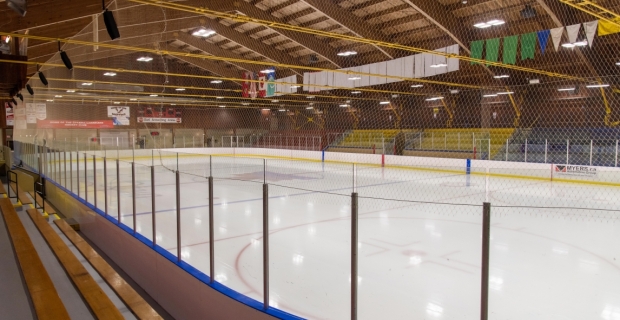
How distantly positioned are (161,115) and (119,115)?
539cm

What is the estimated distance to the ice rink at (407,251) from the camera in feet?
11.9

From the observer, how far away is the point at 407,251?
5.34 m

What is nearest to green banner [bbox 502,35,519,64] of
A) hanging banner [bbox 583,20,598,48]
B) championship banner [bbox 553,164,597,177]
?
hanging banner [bbox 583,20,598,48]

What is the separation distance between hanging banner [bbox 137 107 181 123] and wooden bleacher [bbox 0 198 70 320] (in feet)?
58.6

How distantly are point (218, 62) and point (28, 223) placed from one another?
38.2 feet

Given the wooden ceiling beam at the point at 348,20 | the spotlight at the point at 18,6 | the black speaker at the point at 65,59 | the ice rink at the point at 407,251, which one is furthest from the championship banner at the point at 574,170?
the spotlight at the point at 18,6

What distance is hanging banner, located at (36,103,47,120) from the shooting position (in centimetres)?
904

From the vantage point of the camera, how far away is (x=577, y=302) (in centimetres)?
366

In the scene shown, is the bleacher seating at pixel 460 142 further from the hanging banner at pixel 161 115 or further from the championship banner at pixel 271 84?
the hanging banner at pixel 161 115

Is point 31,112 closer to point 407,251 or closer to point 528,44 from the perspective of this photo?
point 407,251

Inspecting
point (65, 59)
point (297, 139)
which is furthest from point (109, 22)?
point (297, 139)

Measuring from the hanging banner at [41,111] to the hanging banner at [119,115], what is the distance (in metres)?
7.78

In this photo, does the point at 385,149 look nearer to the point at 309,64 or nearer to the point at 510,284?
the point at 309,64

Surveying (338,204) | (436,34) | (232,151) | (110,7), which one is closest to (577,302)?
(338,204)
